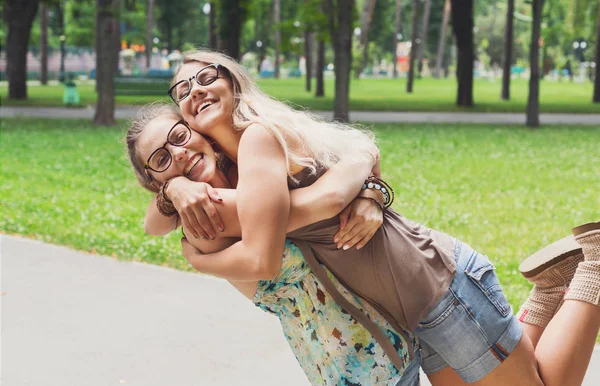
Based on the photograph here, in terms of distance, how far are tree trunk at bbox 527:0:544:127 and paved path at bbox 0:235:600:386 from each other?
16.3 m

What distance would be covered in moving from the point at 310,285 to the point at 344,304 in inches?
4.9

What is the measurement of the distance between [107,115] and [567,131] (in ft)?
36.7

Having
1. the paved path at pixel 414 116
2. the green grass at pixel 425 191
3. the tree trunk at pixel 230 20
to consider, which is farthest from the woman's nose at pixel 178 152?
the tree trunk at pixel 230 20

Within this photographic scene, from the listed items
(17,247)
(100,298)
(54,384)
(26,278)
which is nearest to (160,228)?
(54,384)

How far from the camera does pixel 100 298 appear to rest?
18.4 ft

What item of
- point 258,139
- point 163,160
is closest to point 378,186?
point 258,139

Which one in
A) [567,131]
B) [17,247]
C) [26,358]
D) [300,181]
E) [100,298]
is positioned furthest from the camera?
[567,131]

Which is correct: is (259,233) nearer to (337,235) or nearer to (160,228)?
(337,235)

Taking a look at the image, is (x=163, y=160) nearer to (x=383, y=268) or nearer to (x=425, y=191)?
(x=383, y=268)

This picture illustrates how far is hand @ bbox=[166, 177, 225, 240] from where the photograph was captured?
2.45 m

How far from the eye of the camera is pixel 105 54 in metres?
19.8

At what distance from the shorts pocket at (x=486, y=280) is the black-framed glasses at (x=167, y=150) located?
1.00 metres

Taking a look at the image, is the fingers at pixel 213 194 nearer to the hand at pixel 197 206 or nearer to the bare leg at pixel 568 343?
the hand at pixel 197 206

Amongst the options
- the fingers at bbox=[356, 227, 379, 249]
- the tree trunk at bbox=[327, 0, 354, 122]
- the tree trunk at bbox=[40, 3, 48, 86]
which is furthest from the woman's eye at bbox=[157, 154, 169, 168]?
the tree trunk at bbox=[40, 3, 48, 86]
